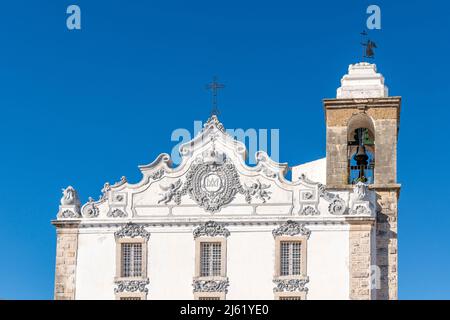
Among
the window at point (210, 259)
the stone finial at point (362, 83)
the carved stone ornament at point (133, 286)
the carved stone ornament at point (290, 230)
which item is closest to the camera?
the carved stone ornament at point (290, 230)

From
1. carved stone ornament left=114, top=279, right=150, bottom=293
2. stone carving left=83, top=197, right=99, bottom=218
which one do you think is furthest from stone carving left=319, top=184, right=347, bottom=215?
stone carving left=83, top=197, right=99, bottom=218

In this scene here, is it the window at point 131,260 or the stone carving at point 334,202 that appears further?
the window at point 131,260

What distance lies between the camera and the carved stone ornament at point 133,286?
49438mm

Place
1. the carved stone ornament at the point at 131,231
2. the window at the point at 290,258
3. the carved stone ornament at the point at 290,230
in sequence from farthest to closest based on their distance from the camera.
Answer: the carved stone ornament at the point at 131,231, the carved stone ornament at the point at 290,230, the window at the point at 290,258

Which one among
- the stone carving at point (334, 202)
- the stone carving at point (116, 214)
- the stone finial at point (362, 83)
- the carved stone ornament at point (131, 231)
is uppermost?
the stone finial at point (362, 83)

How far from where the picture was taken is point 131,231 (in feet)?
164

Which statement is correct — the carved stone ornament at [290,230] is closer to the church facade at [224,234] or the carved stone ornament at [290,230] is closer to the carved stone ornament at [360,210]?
the church facade at [224,234]

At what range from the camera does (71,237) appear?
165 feet

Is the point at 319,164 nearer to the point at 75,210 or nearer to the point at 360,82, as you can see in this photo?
the point at 360,82

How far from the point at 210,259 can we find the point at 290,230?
2917 mm

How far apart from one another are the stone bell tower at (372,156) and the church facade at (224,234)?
Answer: 60 millimetres

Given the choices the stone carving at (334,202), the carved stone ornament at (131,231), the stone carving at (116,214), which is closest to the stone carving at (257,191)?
the stone carving at (334,202)

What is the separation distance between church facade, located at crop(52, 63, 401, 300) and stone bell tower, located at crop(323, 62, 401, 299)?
6 cm
